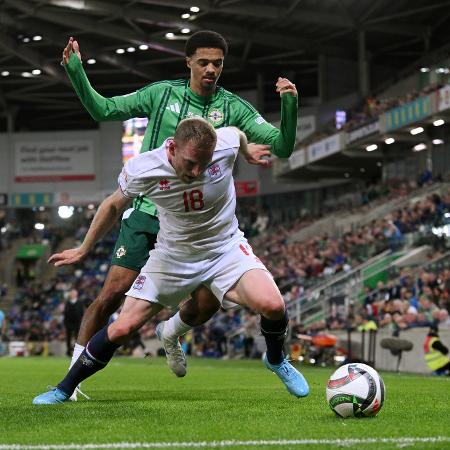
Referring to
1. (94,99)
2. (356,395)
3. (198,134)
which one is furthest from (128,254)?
(356,395)

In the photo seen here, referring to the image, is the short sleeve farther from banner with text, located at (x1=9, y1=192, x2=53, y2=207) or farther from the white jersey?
banner with text, located at (x1=9, y1=192, x2=53, y2=207)

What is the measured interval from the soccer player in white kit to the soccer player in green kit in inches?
26.8

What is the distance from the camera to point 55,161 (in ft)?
200

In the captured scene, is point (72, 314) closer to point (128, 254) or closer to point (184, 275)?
point (128, 254)

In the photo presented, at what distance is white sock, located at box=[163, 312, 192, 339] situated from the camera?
844 cm

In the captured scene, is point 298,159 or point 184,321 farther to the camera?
point 298,159

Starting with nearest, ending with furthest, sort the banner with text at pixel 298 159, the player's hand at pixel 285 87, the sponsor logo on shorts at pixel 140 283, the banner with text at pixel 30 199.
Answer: the sponsor logo on shorts at pixel 140 283
the player's hand at pixel 285 87
the banner with text at pixel 298 159
the banner with text at pixel 30 199

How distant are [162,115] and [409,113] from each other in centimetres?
2769

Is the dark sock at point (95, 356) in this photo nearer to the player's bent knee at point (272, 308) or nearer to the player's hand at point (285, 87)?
the player's bent knee at point (272, 308)

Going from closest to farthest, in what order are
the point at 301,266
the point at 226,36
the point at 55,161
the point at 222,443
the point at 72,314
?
the point at 222,443
the point at 72,314
the point at 301,266
the point at 226,36
the point at 55,161

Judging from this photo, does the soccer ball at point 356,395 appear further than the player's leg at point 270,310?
No

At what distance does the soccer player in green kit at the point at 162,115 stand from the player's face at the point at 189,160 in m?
1.09

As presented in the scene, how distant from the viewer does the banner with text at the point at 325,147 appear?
134 ft

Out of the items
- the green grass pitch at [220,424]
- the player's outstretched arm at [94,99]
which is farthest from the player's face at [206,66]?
the green grass pitch at [220,424]
